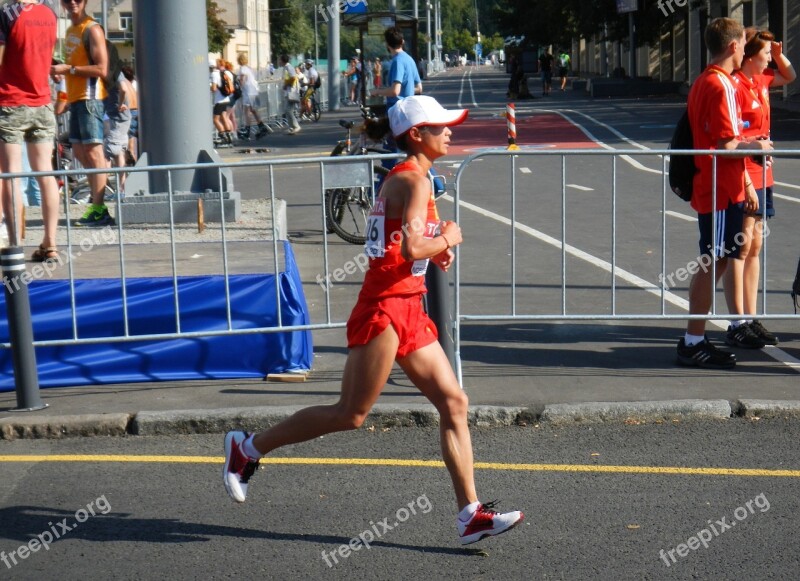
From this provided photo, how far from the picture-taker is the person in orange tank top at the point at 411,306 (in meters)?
4.50

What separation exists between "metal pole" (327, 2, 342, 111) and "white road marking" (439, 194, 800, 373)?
81.7ft

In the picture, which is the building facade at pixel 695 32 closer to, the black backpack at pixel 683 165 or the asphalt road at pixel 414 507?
the black backpack at pixel 683 165

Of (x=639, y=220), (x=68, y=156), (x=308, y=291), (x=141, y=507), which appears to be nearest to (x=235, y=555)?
(x=141, y=507)

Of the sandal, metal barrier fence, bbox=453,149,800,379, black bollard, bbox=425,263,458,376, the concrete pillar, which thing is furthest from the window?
black bollard, bbox=425,263,458,376

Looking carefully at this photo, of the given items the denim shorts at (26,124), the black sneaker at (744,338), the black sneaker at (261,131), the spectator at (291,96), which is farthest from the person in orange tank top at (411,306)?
the spectator at (291,96)

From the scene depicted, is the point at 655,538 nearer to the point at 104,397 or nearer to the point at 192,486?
the point at 192,486

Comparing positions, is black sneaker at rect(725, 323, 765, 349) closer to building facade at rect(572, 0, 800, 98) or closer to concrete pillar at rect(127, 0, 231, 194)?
concrete pillar at rect(127, 0, 231, 194)

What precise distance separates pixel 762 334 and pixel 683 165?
4.21 feet

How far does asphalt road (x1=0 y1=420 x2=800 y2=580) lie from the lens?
179 inches

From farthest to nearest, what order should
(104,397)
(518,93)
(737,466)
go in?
(518,93) < (104,397) < (737,466)

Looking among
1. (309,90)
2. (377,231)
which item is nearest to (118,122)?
(377,231)

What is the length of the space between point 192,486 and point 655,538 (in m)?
2.19

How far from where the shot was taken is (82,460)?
602 centimetres

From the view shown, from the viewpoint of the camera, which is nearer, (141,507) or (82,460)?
(141,507)
